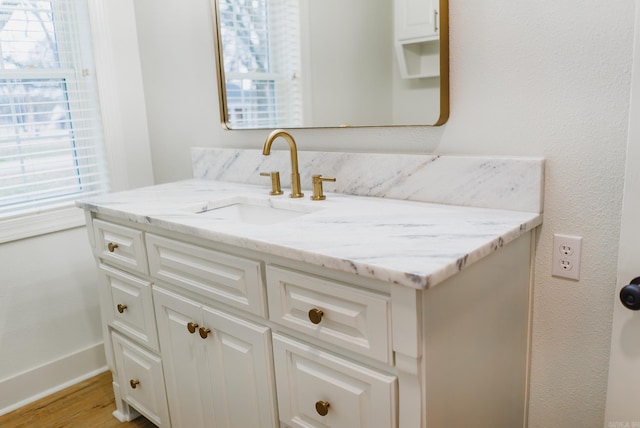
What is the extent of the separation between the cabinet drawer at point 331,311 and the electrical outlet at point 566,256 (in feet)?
1.91

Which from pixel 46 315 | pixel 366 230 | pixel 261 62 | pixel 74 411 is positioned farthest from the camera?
pixel 46 315

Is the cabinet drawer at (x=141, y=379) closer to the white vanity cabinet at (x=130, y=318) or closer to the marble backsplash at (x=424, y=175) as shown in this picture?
the white vanity cabinet at (x=130, y=318)

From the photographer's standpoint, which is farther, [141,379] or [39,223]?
[39,223]

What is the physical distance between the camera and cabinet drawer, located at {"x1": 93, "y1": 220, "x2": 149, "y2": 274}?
1667 mm

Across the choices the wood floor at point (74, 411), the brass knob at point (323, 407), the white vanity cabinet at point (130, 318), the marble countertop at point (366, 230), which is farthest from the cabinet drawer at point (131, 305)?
the brass knob at point (323, 407)

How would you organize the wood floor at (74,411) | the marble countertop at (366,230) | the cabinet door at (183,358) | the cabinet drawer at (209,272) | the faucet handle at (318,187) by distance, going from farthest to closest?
the wood floor at (74,411)
the faucet handle at (318,187)
the cabinet door at (183,358)
the cabinet drawer at (209,272)
the marble countertop at (366,230)

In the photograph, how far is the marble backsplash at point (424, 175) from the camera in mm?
1335

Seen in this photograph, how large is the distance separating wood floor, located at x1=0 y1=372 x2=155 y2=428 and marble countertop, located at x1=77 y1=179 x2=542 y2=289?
0.90 m

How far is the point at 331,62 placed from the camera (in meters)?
1.75

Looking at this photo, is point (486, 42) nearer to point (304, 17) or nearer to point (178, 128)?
point (304, 17)

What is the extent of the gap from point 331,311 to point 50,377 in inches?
70.4

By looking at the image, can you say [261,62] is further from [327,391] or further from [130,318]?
[327,391]

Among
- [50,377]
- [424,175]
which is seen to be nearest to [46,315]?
[50,377]

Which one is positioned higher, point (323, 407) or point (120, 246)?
point (120, 246)
